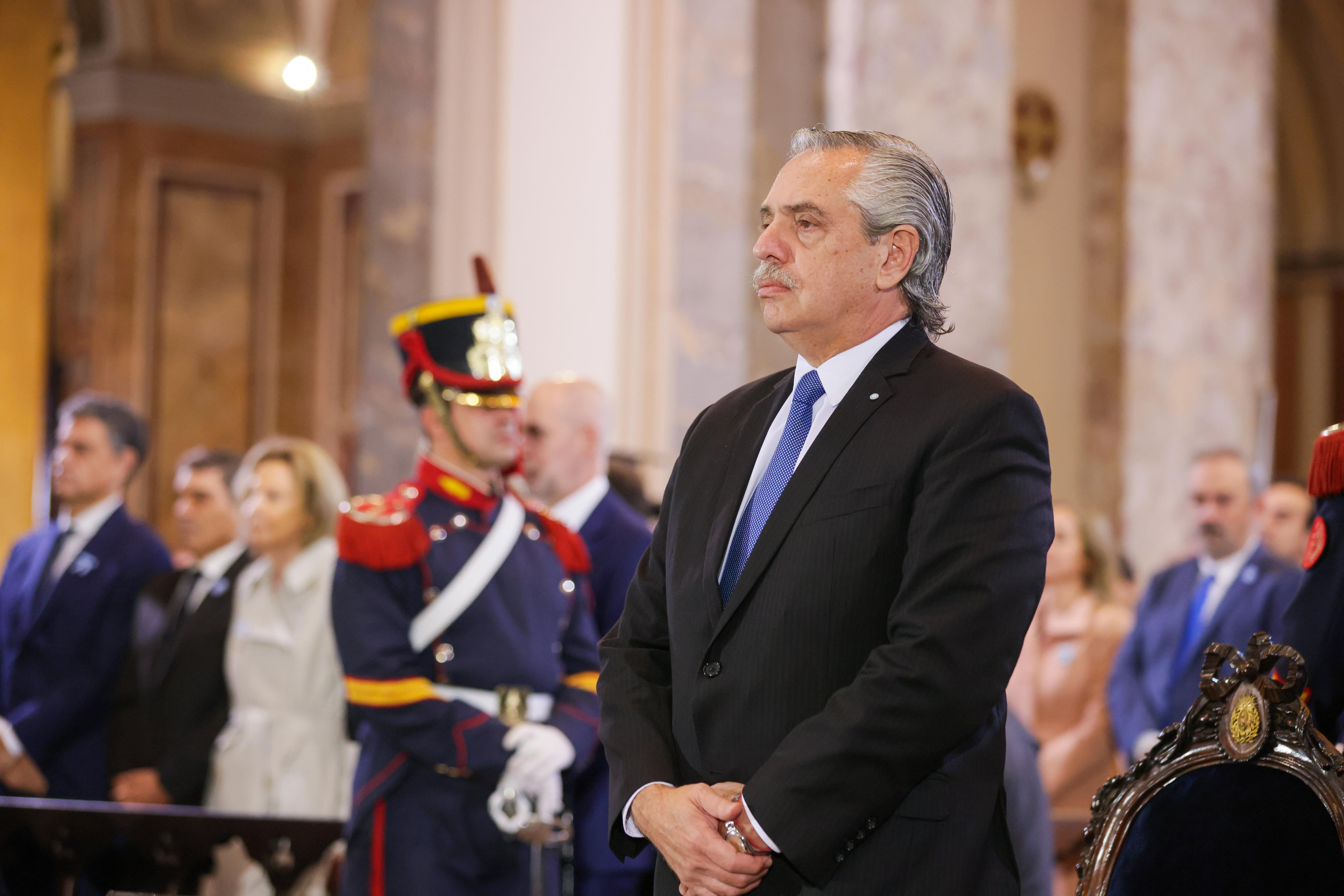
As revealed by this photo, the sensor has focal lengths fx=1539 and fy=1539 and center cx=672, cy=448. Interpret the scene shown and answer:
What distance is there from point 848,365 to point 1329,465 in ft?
3.57

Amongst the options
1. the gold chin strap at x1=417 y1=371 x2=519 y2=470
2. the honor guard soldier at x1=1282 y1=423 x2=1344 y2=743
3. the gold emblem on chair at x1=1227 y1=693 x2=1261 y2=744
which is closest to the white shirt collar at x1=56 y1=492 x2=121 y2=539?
the gold chin strap at x1=417 y1=371 x2=519 y2=470

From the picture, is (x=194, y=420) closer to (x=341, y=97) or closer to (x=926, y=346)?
(x=341, y=97)

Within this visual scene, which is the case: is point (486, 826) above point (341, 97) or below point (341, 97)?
below

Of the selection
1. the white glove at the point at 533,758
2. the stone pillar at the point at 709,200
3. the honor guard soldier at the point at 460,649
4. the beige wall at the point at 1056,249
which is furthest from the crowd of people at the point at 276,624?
the beige wall at the point at 1056,249

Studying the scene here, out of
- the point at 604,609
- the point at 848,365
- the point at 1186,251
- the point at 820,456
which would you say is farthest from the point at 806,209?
the point at 1186,251

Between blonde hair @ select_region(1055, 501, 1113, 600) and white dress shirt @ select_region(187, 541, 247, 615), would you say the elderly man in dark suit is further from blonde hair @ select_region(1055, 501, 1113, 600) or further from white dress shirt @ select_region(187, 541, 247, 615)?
blonde hair @ select_region(1055, 501, 1113, 600)

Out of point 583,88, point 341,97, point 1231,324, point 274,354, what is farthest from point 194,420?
point 1231,324

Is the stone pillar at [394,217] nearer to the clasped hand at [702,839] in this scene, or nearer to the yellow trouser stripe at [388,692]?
the yellow trouser stripe at [388,692]

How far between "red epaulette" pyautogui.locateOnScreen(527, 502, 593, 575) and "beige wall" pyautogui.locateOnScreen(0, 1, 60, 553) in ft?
17.3

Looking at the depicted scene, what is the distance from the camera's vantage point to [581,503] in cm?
443

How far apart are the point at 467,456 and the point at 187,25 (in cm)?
899

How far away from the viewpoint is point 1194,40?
7.34 metres

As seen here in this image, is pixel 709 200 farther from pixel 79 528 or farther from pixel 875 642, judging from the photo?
pixel 875 642

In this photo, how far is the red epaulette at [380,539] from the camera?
336 cm
